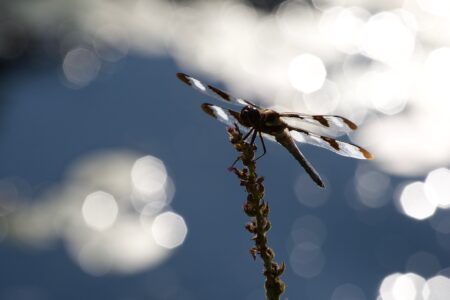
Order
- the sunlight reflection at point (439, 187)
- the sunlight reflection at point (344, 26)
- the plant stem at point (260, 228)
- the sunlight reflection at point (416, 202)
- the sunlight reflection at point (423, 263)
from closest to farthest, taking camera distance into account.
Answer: the plant stem at point (260, 228) → the sunlight reflection at point (423, 263) → the sunlight reflection at point (439, 187) → the sunlight reflection at point (416, 202) → the sunlight reflection at point (344, 26)

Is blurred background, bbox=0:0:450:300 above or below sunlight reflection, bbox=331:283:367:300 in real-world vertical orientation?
above

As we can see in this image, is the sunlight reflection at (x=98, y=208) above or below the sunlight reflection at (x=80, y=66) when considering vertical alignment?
below

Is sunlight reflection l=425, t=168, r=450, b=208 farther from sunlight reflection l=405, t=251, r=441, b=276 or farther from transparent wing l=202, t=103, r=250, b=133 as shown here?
transparent wing l=202, t=103, r=250, b=133

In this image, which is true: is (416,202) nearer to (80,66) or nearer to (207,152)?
(207,152)

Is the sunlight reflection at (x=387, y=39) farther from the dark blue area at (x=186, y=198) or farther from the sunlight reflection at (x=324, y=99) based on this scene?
the dark blue area at (x=186, y=198)

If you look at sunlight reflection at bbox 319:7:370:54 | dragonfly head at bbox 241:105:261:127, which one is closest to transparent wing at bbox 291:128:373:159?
dragonfly head at bbox 241:105:261:127

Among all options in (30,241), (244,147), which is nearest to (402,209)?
(30,241)

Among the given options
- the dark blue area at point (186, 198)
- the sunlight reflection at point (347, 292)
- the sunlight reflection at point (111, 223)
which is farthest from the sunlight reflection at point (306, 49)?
the sunlight reflection at point (347, 292)
